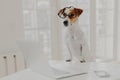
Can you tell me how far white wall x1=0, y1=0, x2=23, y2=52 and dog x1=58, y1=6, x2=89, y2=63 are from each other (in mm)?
1158

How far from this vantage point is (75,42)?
1677 millimetres

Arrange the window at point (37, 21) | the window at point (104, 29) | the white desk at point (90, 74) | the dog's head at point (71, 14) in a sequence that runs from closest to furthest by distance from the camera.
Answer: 1. the white desk at point (90, 74)
2. the dog's head at point (71, 14)
3. the window at point (37, 21)
4. the window at point (104, 29)

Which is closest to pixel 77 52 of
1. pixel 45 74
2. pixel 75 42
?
pixel 75 42

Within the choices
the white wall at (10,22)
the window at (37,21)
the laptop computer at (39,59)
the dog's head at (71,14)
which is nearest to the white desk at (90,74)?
the laptop computer at (39,59)

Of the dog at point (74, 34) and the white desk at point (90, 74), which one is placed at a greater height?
the dog at point (74, 34)

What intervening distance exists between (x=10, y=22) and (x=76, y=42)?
1269 mm

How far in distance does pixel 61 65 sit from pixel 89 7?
1.93m

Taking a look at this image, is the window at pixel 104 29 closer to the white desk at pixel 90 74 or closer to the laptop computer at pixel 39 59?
the white desk at pixel 90 74

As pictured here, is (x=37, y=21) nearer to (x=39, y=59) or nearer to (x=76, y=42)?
(x=76, y=42)

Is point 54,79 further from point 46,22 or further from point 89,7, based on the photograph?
point 89,7

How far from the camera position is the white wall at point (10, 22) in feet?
8.56

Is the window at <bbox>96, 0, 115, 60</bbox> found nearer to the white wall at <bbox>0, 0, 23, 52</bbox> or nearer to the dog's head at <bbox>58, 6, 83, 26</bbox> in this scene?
the white wall at <bbox>0, 0, 23, 52</bbox>

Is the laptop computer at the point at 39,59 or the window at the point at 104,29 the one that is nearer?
the laptop computer at the point at 39,59

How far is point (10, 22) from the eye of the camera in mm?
2656
